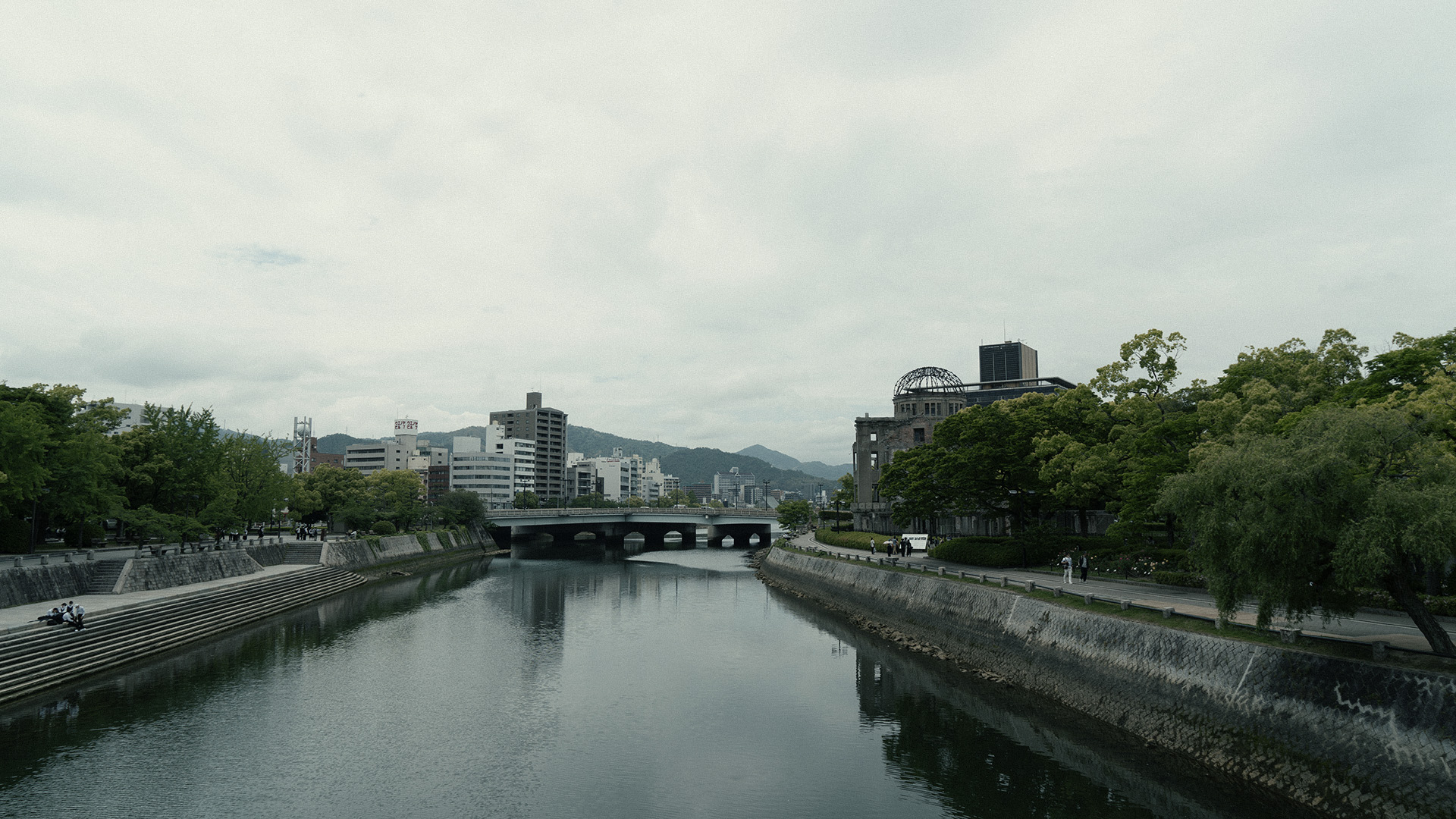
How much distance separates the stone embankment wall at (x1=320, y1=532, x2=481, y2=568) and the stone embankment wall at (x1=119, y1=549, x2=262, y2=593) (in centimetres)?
1195

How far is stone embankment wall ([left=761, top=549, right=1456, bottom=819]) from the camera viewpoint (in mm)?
18969

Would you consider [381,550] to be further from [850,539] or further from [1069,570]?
[1069,570]

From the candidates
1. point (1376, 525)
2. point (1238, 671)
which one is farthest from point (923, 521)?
point (1376, 525)

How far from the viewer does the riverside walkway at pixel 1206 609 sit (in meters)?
24.7

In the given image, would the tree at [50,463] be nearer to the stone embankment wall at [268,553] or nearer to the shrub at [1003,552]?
the stone embankment wall at [268,553]

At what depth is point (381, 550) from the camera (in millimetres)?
90688

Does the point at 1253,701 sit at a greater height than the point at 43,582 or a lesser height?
lesser

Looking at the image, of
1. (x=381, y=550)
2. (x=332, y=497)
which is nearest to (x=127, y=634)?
(x=381, y=550)

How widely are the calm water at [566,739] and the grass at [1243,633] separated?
5.06 m

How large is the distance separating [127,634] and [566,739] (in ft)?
98.7

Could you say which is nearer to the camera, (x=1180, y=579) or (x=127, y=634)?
(x=1180, y=579)

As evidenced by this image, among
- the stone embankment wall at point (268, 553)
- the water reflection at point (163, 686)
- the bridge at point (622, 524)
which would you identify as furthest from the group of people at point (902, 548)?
the bridge at point (622, 524)

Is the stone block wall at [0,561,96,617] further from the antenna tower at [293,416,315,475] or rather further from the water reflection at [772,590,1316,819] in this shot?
the antenna tower at [293,416,315,475]

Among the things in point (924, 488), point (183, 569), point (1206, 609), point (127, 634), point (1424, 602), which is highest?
point (924, 488)
